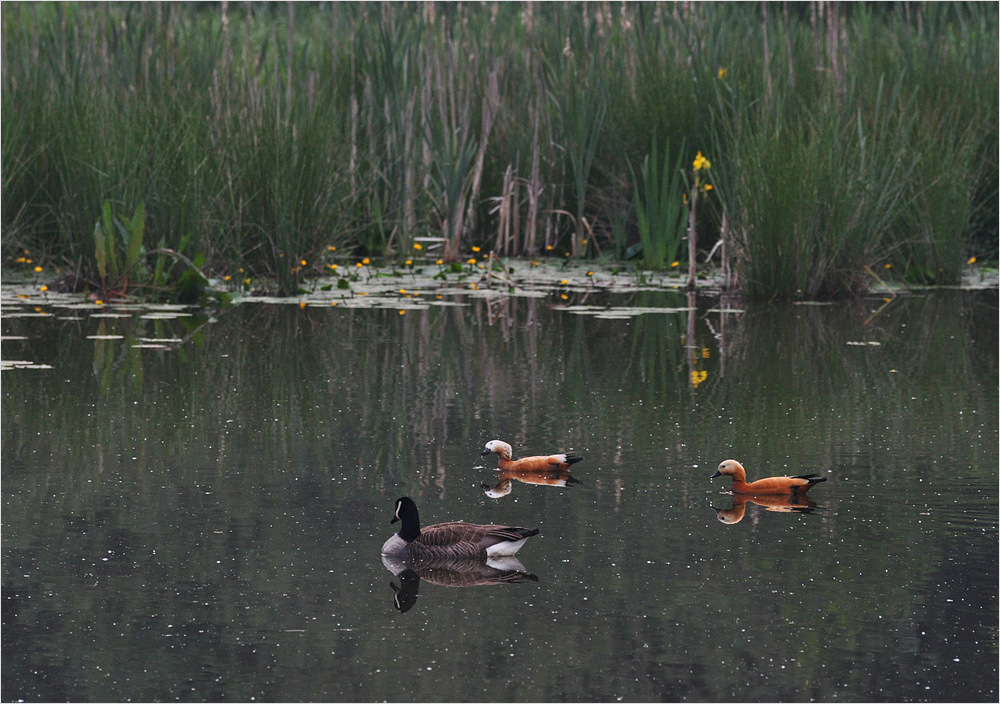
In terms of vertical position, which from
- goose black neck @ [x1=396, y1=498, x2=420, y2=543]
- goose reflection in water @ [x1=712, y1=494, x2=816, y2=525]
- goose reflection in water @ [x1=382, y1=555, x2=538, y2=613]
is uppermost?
goose black neck @ [x1=396, y1=498, x2=420, y2=543]

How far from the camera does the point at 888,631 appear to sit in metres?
4.18

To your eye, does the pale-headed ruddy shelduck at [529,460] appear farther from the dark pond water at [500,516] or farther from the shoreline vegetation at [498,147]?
the shoreline vegetation at [498,147]

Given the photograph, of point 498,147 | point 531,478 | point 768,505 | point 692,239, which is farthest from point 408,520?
point 498,147

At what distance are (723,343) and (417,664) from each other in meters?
5.87

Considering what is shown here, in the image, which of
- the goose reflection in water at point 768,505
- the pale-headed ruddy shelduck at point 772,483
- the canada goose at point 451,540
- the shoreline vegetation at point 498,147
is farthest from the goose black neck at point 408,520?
the shoreline vegetation at point 498,147

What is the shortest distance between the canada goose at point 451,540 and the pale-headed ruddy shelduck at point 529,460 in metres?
1.17

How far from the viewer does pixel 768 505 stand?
18.7 ft

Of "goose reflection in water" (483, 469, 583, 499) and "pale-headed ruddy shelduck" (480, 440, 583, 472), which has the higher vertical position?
"pale-headed ruddy shelduck" (480, 440, 583, 472)

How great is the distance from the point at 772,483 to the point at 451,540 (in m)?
1.44

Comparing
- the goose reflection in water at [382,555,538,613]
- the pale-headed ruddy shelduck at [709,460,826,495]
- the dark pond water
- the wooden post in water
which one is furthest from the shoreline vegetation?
the goose reflection in water at [382,555,538,613]

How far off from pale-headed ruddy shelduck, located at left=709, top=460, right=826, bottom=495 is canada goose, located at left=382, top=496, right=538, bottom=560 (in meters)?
1.17

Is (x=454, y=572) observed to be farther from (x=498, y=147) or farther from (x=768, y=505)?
(x=498, y=147)

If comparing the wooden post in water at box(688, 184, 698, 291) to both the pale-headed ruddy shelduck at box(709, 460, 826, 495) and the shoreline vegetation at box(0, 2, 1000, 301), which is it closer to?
the shoreline vegetation at box(0, 2, 1000, 301)

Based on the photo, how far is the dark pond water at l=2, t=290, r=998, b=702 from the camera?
390 centimetres
